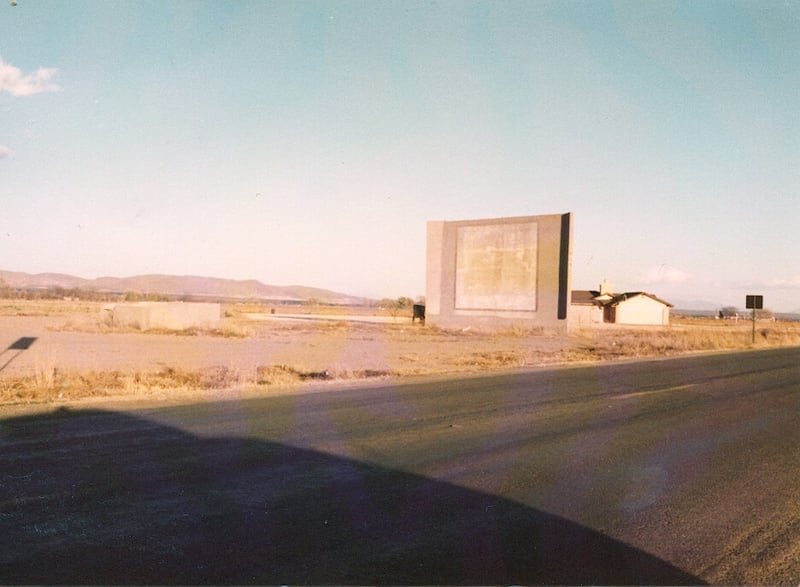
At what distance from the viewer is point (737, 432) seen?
36.0 ft

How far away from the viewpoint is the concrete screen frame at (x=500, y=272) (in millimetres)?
51188

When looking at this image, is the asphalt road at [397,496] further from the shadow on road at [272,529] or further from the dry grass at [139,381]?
the dry grass at [139,381]

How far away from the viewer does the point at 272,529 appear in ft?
18.3

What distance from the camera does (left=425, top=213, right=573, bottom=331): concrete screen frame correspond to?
51.2 m

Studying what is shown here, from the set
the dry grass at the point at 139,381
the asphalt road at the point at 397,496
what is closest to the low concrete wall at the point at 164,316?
the dry grass at the point at 139,381

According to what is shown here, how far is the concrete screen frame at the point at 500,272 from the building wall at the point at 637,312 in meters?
36.0

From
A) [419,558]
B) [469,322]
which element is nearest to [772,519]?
[419,558]

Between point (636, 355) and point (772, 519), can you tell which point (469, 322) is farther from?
point (772, 519)

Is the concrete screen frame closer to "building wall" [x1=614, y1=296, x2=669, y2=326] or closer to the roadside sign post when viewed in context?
the roadside sign post

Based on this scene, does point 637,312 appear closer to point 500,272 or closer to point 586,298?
point 586,298

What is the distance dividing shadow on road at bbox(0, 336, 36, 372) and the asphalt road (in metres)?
13.9

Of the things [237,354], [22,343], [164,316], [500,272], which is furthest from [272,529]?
[500,272]

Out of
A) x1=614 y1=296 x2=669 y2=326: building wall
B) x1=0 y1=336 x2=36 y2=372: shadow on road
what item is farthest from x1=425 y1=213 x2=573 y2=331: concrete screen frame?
x1=614 y1=296 x2=669 y2=326: building wall

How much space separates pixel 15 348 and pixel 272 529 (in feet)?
91.8
